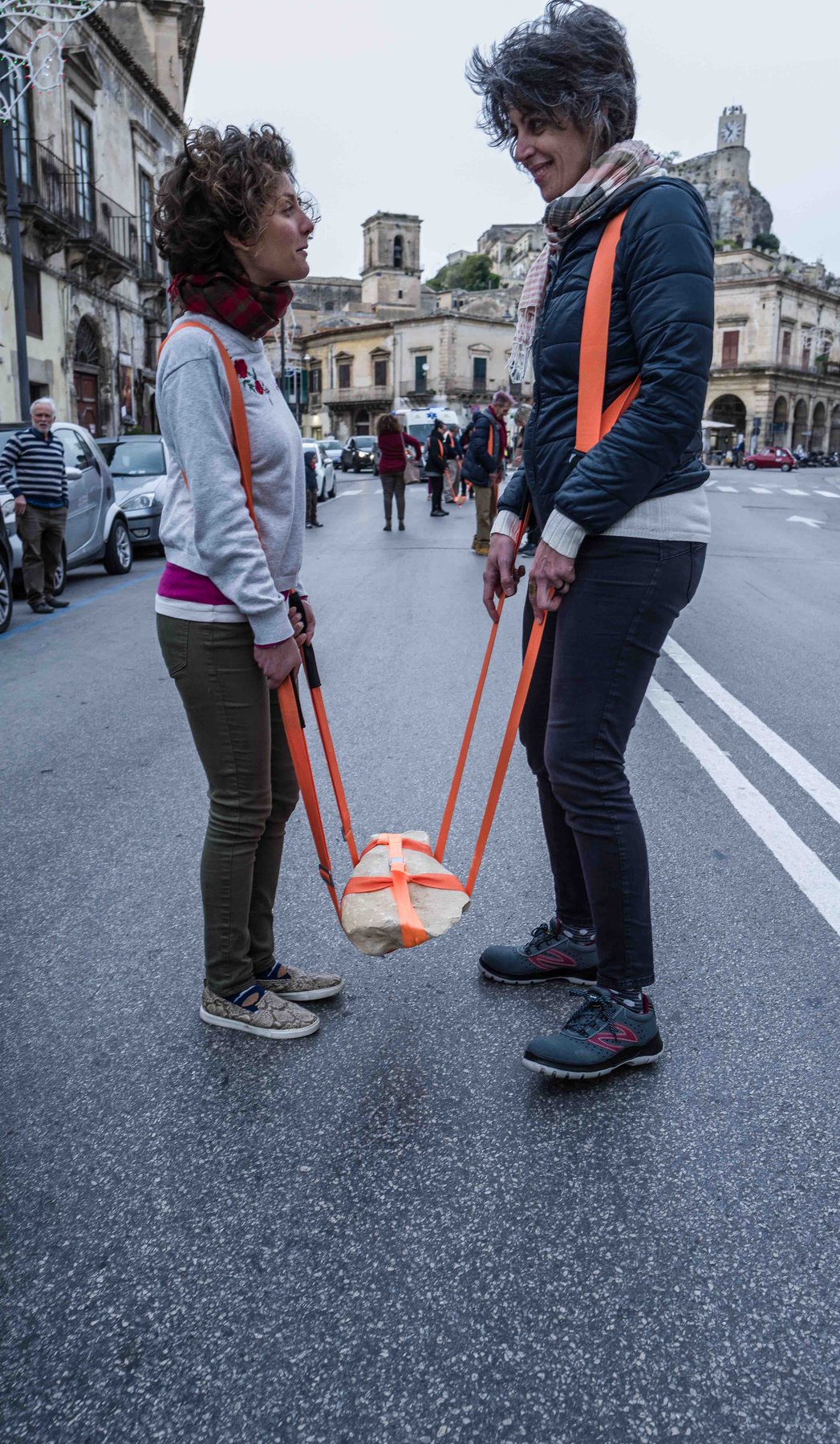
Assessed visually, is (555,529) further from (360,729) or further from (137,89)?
Answer: (137,89)

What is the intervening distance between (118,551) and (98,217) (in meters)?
18.5

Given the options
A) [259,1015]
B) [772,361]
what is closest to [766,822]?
[259,1015]

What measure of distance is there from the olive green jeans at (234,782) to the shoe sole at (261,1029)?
61 mm

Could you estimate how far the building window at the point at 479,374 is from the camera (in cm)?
7456

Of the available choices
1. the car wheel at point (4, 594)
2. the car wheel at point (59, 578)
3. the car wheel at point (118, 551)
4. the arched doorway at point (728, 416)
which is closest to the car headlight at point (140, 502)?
the car wheel at point (118, 551)

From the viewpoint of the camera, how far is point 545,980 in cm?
287

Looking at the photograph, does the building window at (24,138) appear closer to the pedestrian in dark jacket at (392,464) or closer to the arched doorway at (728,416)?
the pedestrian in dark jacket at (392,464)

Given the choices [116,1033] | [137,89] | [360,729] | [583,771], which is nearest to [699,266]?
[583,771]

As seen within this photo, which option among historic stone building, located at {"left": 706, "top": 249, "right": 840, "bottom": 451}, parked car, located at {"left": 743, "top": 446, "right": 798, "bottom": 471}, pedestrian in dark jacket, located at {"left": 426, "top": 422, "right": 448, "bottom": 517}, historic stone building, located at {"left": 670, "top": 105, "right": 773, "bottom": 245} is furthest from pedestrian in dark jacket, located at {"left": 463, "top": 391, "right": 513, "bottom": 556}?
historic stone building, located at {"left": 670, "top": 105, "right": 773, "bottom": 245}

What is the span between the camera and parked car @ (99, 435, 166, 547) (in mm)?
13438

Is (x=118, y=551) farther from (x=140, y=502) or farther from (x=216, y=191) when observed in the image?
(x=216, y=191)

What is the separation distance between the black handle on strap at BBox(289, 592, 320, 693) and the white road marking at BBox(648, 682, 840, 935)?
1.67 m

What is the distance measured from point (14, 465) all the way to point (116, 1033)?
795 centimetres

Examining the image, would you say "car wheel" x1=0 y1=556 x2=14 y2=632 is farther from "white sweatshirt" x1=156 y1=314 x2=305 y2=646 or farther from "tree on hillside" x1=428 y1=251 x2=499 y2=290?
"tree on hillside" x1=428 y1=251 x2=499 y2=290
